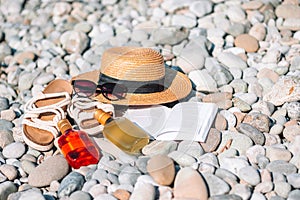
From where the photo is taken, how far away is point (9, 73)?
3.13 metres

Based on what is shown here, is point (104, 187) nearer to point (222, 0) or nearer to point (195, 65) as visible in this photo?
point (195, 65)

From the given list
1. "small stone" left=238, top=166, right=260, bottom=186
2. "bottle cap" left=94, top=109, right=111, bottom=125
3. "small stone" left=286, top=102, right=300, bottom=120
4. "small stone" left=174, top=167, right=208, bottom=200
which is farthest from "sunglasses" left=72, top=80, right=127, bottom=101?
"small stone" left=286, top=102, right=300, bottom=120

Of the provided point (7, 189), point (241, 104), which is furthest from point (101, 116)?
point (241, 104)

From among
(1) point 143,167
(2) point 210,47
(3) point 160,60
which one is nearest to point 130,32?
(2) point 210,47

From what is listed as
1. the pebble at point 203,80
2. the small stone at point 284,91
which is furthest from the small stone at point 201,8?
the small stone at point 284,91

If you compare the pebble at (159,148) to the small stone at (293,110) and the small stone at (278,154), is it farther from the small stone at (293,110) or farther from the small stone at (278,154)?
the small stone at (293,110)

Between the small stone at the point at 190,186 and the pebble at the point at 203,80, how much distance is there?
0.83m

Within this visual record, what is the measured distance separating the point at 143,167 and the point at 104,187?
0.19 meters

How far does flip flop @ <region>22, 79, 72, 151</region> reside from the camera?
2250 mm

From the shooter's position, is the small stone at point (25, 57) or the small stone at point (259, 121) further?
the small stone at point (25, 57)

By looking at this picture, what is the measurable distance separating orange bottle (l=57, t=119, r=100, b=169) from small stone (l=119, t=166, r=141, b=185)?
0.54ft

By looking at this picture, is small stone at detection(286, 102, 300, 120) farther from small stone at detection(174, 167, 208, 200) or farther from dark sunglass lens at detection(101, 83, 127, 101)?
dark sunglass lens at detection(101, 83, 127, 101)

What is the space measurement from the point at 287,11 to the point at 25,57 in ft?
6.09

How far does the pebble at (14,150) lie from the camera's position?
7.45ft
